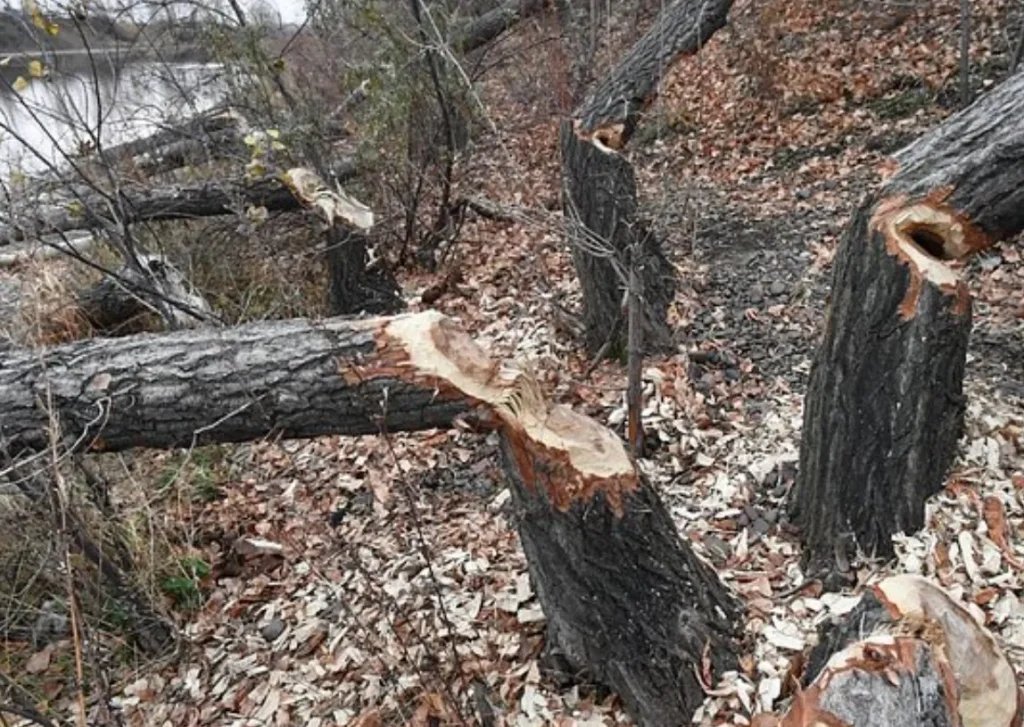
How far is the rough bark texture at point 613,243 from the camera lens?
3.47 m

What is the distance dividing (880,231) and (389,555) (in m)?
1.89

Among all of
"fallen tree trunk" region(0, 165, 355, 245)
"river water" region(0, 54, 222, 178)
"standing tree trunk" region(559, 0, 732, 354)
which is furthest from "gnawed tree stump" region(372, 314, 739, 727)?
"river water" region(0, 54, 222, 178)

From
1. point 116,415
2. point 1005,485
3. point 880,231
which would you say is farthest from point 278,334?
point 1005,485

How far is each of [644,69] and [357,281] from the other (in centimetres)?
189

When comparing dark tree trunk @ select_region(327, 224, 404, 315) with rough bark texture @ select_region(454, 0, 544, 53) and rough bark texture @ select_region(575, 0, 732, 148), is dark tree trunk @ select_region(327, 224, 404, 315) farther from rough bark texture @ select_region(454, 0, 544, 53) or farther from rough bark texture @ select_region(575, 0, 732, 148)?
rough bark texture @ select_region(454, 0, 544, 53)

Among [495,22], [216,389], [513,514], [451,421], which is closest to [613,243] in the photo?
[513,514]

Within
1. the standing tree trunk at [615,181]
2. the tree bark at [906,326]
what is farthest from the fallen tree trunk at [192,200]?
the tree bark at [906,326]

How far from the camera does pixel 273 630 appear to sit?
2.68m

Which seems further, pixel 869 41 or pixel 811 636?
pixel 869 41

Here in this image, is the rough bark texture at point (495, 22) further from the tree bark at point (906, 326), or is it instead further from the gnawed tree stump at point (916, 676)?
the gnawed tree stump at point (916, 676)

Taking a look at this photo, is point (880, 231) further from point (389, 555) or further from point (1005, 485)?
point (389, 555)

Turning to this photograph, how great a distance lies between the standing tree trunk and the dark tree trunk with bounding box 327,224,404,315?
132cm

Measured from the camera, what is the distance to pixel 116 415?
2039 mm

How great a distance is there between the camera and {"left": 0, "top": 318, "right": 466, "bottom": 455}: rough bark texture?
1892 millimetres
